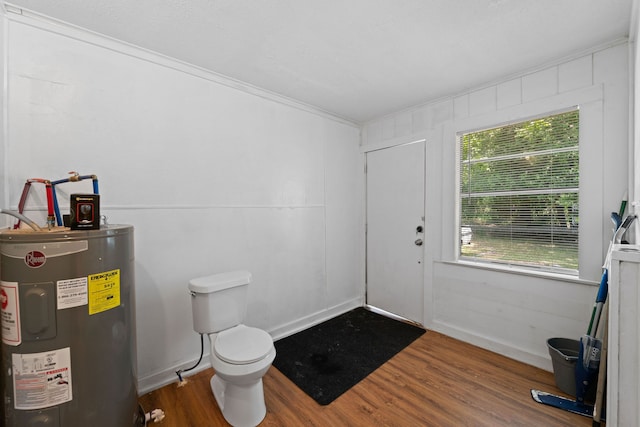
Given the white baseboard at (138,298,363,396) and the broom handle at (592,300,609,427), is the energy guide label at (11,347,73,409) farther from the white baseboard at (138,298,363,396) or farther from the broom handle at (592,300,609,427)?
the broom handle at (592,300,609,427)

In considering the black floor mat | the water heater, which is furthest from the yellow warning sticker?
the black floor mat

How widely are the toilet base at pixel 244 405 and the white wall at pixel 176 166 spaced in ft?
2.22

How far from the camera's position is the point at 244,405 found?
1625 mm

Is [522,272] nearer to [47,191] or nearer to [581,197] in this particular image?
[581,197]

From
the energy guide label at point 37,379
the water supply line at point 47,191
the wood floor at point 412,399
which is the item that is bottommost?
the wood floor at point 412,399

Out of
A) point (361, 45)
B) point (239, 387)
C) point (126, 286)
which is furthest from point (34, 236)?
point (361, 45)

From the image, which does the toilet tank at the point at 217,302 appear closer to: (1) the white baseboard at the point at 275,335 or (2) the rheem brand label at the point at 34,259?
(1) the white baseboard at the point at 275,335

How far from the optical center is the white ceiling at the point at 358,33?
1529 mm

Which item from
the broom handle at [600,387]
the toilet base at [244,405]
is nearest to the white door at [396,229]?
the broom handle at [600,387]

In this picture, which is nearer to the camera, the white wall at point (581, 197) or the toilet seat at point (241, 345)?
the toilet seat at point (241, 345)

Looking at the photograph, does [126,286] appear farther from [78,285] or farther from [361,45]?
[361,45]

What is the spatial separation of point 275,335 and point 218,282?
1121 millimetres

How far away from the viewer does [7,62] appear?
1508mm

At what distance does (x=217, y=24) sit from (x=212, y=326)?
6.43 ft
